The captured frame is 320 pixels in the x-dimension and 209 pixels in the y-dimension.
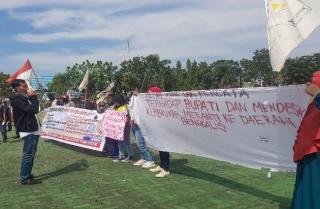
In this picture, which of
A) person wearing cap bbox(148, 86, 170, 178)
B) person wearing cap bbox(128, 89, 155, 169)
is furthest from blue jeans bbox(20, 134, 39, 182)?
person wearing cap bbox(148, 86, 170, 178)

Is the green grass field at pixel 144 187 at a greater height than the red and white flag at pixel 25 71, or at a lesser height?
lesser

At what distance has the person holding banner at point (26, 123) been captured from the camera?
9.39 m

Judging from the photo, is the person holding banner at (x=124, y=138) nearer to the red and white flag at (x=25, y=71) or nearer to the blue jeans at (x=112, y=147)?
the blue jeans at (x=112, y=147)

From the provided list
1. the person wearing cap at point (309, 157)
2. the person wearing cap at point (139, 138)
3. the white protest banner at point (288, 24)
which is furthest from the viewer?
the person wearing cap at point (139, 138)

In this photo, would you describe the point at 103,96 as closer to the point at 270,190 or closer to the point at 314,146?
the point at 270,190

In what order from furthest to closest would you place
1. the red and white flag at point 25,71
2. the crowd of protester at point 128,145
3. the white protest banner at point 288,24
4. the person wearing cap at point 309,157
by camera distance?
the red and white flag at point 25,71
the crowd of protester at point 128,145
the person wearing cap at point 309,157
the white protest banner at point 288,24

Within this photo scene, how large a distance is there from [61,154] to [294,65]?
42.5 meters

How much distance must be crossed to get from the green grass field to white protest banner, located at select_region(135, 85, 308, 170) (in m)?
0.61

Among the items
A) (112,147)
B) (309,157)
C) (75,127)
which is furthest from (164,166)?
(75,127)

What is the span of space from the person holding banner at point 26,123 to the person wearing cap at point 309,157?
5487 mm

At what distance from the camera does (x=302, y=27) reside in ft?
17.1

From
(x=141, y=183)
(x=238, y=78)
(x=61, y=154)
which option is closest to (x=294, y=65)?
(x=238, y=78)

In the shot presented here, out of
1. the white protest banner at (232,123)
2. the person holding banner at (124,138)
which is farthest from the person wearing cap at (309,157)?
the person holding banner at (124,138)

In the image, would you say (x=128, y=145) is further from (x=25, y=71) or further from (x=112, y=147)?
(x=25, y=71)
